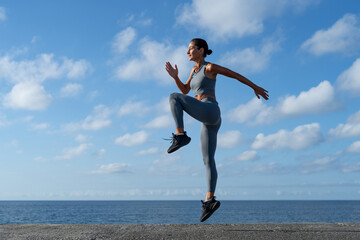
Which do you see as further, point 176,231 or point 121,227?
point 121,227

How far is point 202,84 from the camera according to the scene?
6156 millimetres

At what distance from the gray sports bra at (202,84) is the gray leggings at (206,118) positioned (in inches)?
7.0

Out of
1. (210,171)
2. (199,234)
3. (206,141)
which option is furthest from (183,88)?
(199,234)

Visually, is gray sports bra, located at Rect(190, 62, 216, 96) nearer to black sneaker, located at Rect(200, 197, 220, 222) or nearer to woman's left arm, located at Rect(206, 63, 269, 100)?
woman's left arm, located at Rect(206, 63, 269, 100)

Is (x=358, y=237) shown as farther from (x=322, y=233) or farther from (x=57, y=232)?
(x=57, y=232)

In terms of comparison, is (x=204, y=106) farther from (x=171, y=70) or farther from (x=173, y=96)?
(x=171, y=70)

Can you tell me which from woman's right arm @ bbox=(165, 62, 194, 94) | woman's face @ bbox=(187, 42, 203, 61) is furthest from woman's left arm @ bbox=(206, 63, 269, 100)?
woman's right arm @ bbox=(165, 62, 194, 94)

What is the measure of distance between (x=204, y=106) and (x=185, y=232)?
2.45 meters

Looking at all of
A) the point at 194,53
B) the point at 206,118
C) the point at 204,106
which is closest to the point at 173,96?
the point at 204,106

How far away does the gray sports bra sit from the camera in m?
6.15

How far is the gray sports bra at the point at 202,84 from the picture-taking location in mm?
6148

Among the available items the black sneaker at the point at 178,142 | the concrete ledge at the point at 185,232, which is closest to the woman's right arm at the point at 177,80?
the black sneaker at the point at 178,142

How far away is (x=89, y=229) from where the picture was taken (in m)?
7.14

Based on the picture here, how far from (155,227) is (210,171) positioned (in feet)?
6.37
